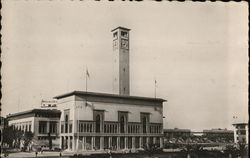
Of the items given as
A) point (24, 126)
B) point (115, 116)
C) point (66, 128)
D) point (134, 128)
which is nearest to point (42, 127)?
point (24, 126)

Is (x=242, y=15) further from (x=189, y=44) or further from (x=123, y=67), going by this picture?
(x=123, y=67)

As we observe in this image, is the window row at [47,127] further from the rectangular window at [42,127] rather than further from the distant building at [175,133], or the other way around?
the distant building at [175,133]

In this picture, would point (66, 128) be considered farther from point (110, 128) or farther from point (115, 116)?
point (115, 116)

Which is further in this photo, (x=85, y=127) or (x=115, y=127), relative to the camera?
(x=115, y=127)

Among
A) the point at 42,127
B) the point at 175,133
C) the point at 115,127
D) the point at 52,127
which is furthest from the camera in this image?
the point at 175,133

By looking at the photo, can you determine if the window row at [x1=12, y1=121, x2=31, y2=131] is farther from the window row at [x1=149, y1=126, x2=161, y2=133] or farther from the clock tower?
the window row at [x1=149, y1=126, x2=161, y2=133]

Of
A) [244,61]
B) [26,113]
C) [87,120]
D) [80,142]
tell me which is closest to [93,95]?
[87,120]

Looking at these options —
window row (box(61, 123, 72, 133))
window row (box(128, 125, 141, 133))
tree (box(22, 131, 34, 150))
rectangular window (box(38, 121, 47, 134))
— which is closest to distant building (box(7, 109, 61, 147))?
rectangular window (box(38, 121, 47, 134))
